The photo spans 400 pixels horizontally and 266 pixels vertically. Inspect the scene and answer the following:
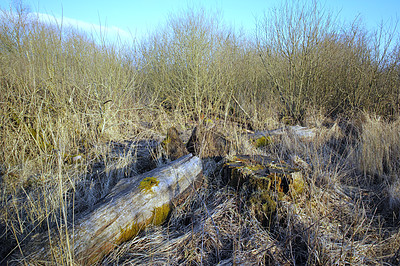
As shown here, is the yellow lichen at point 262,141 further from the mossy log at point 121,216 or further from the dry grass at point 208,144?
the mossy log at point 121,216

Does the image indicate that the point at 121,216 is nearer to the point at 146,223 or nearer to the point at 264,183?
the point at 146,223

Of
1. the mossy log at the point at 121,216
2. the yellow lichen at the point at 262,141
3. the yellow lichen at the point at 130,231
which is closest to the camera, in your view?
the mossy log at the point at 121,216

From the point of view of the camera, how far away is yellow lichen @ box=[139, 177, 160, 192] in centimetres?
197

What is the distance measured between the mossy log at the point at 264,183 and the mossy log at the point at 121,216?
0.47 metres

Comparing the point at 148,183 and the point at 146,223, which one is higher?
the point at 148,183

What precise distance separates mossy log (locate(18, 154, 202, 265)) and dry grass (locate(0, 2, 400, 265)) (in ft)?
0.25

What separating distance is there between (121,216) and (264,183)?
1331 mm

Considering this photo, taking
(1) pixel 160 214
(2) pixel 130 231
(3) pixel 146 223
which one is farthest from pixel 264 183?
(2) pixel 130 231

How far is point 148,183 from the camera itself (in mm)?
2029

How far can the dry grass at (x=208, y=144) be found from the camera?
1750 mm

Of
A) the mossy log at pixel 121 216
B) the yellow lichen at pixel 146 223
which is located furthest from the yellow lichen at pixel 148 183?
the yellow lichen at pixel 146 223

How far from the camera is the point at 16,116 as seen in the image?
3482mm

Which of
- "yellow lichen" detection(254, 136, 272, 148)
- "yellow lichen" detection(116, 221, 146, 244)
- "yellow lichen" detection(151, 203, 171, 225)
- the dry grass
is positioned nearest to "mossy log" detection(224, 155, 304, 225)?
the dry grass

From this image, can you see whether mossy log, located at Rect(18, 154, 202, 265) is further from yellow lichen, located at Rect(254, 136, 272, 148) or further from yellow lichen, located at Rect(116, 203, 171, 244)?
yellow lichen, located at Rect(254, 136, 272, 148)
